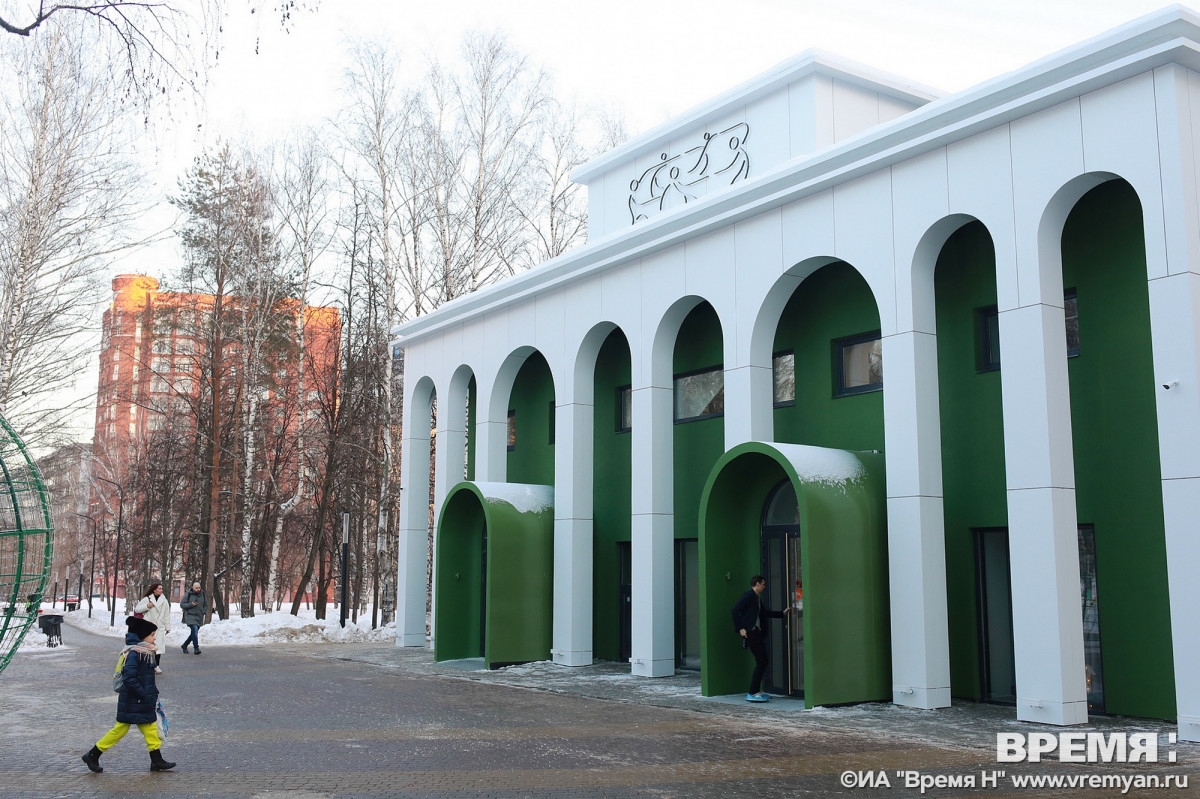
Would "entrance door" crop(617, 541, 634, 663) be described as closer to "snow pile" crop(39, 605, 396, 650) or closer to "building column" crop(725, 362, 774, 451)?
"building column" crop(725, 362, 774, 451)

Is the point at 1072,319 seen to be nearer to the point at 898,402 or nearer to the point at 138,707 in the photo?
the point at 898,402

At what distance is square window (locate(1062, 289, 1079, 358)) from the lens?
514 inches

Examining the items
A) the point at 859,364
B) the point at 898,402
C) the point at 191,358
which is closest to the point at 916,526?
the point at 898,402

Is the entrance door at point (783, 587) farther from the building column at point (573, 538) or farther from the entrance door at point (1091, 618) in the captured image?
the building column at point (573, 538)

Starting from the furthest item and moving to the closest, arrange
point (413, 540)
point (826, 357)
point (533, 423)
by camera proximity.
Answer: point (413, 540) → point (533, 423) → point (826, 357)

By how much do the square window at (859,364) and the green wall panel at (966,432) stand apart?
3.21ft

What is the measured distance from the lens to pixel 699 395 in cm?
1892

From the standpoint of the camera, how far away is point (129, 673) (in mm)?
9516

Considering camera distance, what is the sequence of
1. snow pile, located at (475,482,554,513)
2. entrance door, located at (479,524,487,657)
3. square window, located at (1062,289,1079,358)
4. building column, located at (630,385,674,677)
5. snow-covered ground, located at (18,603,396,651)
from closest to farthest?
square window, located at (1062,289,1079,358), building column, located at (630,385,674,677), snow pile, located at (475,482,554,513), entrance door, located at (479,524,487,657), snow-covered ground, located at (18,603,396,651)

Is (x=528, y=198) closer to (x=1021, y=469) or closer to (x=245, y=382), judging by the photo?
(x=245, y=382)

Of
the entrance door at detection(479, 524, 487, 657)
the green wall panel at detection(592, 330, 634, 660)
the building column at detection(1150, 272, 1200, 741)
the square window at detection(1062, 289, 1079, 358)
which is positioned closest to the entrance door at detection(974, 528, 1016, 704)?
the square window at detection(1062, 289, 1079, 358)

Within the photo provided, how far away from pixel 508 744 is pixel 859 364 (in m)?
8.14

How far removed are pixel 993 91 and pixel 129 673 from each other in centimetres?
1166

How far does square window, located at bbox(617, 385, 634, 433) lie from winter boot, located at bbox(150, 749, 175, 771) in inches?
479
